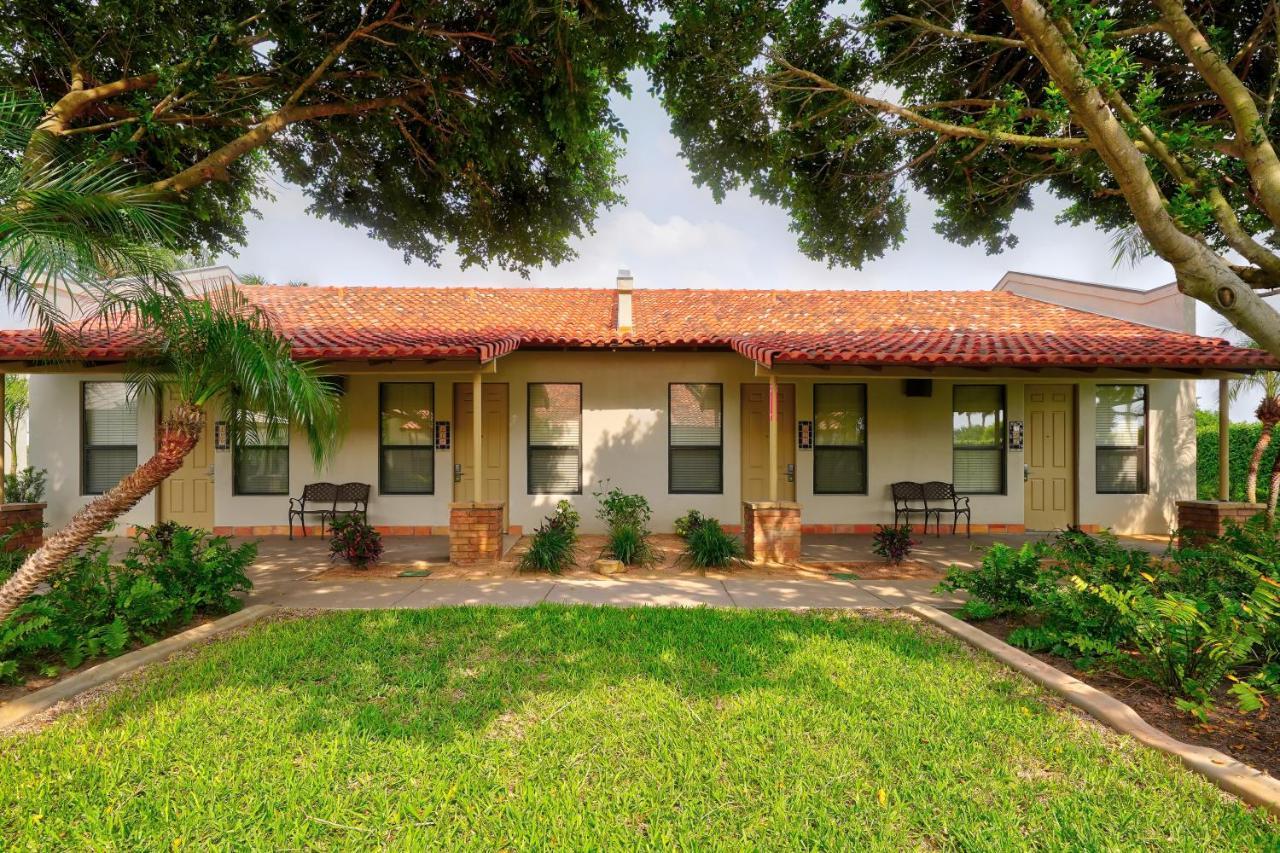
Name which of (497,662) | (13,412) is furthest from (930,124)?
(13,412)

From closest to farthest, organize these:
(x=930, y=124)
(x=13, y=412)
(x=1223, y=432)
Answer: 1. (x=930, y=124)
2. (x=1223, y=432)
3. (x=13, y=412)

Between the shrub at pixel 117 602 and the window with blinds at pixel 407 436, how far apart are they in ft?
13.0

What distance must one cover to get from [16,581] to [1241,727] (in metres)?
7.66

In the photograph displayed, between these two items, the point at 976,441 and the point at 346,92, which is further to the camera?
the point at 976,441

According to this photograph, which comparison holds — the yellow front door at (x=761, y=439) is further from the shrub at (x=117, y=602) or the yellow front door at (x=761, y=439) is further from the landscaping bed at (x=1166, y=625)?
Result: the shrub at (x=117, y=602)

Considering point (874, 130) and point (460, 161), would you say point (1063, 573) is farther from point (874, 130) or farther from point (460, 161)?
point (460, 161)

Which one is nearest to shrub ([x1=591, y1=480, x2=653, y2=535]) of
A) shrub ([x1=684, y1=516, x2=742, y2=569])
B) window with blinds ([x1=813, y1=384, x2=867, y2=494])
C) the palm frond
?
shrub ([x1=684, y1=516, x2=742, y2=569])

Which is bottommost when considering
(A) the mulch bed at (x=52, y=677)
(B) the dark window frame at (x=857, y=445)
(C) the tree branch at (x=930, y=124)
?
(A) the mulch bed at (x=52, y=677)

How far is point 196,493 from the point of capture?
939 cm

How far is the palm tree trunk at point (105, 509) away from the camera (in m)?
3.42

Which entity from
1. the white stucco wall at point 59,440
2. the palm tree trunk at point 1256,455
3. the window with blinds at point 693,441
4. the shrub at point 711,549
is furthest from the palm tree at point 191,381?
the palm tree trunk at point 1256,455

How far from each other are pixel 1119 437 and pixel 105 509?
13.7 m

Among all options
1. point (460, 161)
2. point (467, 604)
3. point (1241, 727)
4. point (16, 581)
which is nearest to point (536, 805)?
point (467, 604)

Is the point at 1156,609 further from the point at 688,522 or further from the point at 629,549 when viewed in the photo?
the point at 688,522
